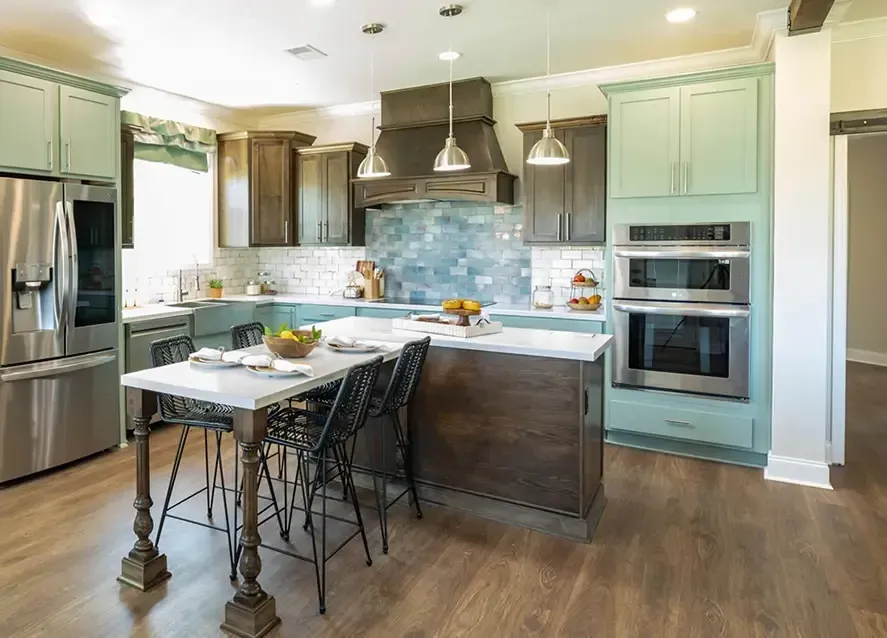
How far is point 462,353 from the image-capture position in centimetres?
313

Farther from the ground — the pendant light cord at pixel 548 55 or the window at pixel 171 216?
the pendant light cord at pixel 548 55

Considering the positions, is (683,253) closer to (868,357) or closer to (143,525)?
(143,525)

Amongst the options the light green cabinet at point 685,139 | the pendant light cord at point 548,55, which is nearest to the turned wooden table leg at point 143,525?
the pendant light cord at point 548,55

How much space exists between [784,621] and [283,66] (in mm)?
4675

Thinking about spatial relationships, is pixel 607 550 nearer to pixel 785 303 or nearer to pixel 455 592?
pixel 455 592

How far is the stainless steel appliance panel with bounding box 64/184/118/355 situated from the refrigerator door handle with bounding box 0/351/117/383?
0.18ft

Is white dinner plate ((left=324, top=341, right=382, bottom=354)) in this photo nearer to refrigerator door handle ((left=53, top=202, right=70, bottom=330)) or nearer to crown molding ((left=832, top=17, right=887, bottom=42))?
refrigerator door handle ((left=53, top=202, right=70, bottom=330))

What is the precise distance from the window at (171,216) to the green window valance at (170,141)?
0.11 meters

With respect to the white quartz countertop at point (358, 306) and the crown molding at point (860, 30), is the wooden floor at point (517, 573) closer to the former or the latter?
the white quartz countertop at point (358, 306)

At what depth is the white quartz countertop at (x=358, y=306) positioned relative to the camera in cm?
444

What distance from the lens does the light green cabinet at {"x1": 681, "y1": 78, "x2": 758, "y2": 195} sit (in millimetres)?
3801

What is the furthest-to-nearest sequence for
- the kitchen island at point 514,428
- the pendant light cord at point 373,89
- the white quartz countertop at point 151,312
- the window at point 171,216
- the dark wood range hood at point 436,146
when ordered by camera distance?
the window at point 171,216 < the dark wood range hood at point 436,146 < the white quartz countertop at point 151,312 < the pendant light cord at point 373,89 < the kitchen island at point 514,428

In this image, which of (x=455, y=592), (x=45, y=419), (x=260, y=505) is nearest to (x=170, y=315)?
(x=45, y=419)

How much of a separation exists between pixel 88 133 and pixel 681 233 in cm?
393
